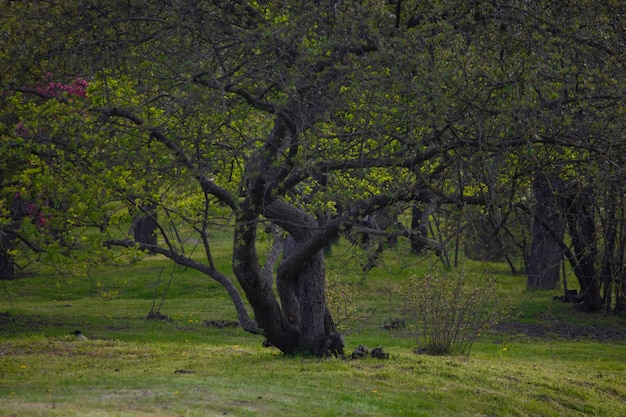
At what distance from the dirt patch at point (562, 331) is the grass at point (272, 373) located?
27 cm

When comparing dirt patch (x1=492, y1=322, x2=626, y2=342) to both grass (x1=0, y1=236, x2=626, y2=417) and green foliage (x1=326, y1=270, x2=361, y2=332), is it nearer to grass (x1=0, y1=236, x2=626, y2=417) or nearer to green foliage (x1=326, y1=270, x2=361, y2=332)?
grass (x1=0, y1=236, x2=626, y2=417)

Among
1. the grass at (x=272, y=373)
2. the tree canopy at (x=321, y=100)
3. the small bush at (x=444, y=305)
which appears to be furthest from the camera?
the small bush at (x=444, y=305)

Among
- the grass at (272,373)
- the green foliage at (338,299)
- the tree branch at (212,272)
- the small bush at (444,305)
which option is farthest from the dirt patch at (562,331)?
the tree branch at (212,272)

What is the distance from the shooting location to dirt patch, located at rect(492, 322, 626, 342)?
2064cm

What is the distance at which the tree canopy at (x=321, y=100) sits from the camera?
406 inches

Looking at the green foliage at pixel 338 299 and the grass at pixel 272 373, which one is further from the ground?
the green foliage at pixel 338 299

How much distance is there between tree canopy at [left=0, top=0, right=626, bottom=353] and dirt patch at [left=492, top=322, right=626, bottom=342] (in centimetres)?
864

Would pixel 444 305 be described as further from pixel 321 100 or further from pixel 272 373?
pixel 321 100

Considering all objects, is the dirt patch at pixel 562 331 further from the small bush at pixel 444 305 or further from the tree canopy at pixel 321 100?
the tree canopy at pixel 321 100

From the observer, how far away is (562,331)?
70.1 ft

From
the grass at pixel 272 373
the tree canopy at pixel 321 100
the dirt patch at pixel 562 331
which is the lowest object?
the grass at pixel 272 373

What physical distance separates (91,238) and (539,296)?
1896 centimetres

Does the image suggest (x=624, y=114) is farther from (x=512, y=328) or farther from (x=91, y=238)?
(x=512, y=328)

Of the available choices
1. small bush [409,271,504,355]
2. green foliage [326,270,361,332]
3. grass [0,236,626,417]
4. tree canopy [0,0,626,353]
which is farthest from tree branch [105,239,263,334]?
green foliage [326,270,361,332]
